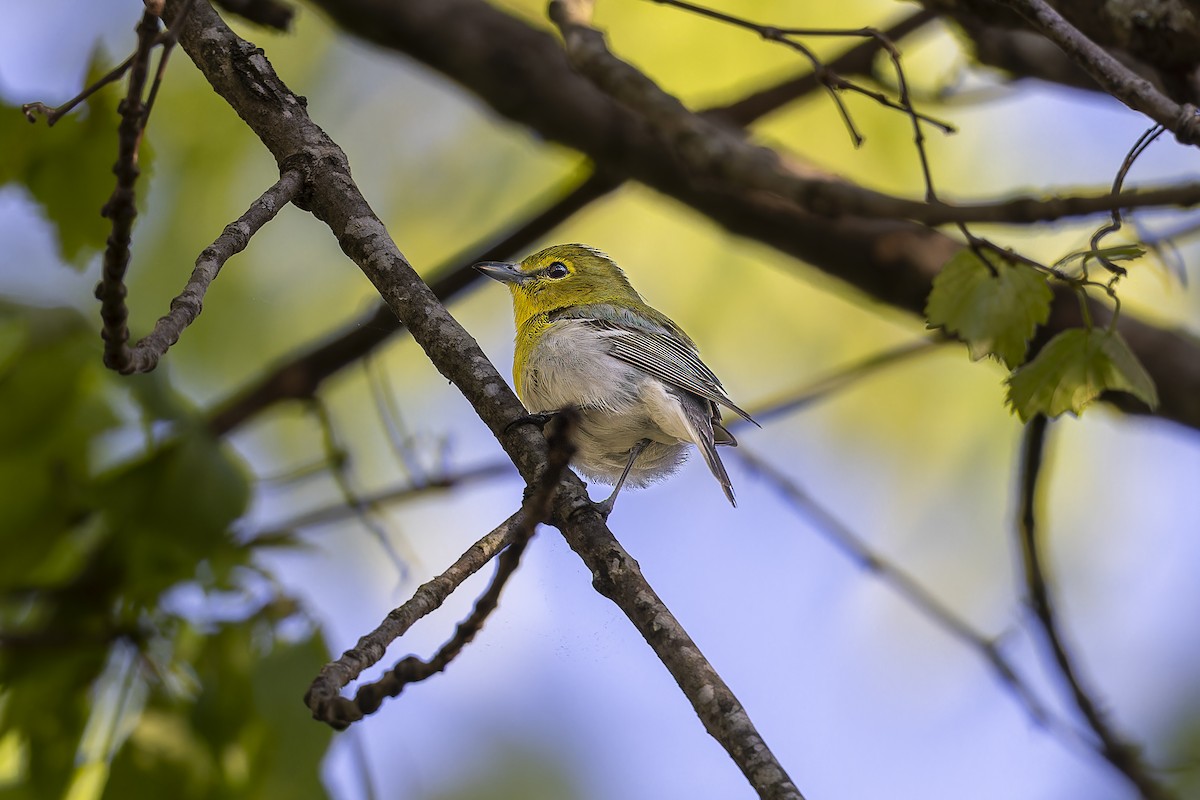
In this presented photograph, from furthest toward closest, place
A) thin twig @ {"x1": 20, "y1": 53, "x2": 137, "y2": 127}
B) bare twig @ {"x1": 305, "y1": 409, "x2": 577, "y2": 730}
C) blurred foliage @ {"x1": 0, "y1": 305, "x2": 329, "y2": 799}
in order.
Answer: blurred foliage @ {"x1": 0, "y1": 305, "x2": 329, "y2": 799} < thin twig @ {"x1": 20, "y1": 53, "x2": 137, "y2": 127} < bare twig @ {"x1": 305, "y1": 409, "x2": 577, "y2": 730}

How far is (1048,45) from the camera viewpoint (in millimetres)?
4855

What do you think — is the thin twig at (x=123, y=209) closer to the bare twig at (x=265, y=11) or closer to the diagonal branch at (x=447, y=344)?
the diagonal branch at (x=447, y=344)

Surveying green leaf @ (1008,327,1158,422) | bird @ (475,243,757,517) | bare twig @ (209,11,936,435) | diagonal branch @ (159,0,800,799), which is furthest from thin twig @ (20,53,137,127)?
bare twig @ (209,11,936,435)

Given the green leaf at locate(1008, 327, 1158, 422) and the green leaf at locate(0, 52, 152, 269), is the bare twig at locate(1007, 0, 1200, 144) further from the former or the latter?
the green leaf at locate(0, 52, 152, 269)

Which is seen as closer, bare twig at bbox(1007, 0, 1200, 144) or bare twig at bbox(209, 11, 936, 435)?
bare twig at bbox(1007, 0, 1200, 144)

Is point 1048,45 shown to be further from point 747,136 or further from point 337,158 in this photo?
point 337,158

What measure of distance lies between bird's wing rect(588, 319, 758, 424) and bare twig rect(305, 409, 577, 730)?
7.32 ft

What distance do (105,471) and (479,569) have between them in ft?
6.99

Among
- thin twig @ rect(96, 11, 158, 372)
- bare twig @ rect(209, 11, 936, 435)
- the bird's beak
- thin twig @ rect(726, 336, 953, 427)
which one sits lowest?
thin twig @ rect(96, 11, 158, 372)

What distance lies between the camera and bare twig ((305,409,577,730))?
179 centimetres

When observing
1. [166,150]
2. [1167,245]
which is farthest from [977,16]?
[166,150]

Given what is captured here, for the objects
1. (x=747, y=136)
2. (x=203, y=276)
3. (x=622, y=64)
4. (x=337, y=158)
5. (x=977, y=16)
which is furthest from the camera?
(x=747, y=136)

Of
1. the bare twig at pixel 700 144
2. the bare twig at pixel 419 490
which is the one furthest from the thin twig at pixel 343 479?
the bare twig at pixel 700 144

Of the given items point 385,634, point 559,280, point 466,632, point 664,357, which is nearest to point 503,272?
point 559,280
